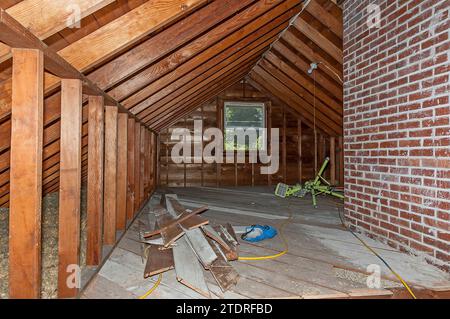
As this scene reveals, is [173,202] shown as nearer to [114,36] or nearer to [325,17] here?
[114,36]

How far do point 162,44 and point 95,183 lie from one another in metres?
1.17

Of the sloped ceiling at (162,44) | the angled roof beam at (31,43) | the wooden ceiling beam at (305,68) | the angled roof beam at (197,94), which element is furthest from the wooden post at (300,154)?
the angled roof beam at (31,43)

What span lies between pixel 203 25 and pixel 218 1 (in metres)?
0.22

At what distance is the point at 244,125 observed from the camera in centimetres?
690

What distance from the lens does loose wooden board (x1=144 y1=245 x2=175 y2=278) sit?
185 centimetres

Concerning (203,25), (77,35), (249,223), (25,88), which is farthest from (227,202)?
(25,88)

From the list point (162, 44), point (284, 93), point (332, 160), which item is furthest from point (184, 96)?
point (332, 160)

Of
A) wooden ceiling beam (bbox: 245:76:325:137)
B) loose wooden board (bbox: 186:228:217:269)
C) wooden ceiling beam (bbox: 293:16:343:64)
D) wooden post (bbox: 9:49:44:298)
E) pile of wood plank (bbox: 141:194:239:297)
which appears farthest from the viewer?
wooden ceiling beam (bbox: 245:76:325:137)

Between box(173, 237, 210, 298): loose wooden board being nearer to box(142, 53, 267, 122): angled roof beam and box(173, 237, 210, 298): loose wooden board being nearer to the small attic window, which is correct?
box(142, 53, 267, 122): angled roof beam

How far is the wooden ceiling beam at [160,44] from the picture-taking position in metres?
1.95

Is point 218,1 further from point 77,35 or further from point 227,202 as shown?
point 227,202

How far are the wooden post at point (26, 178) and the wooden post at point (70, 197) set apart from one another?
1.23 ft

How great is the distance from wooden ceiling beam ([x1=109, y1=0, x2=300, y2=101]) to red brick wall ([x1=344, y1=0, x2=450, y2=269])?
100 cm

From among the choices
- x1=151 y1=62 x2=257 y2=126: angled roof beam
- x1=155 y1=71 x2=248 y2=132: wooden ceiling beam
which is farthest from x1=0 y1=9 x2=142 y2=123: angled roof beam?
x1=155 y1=71 x2=248 y2=132: wooden ceiling beam
